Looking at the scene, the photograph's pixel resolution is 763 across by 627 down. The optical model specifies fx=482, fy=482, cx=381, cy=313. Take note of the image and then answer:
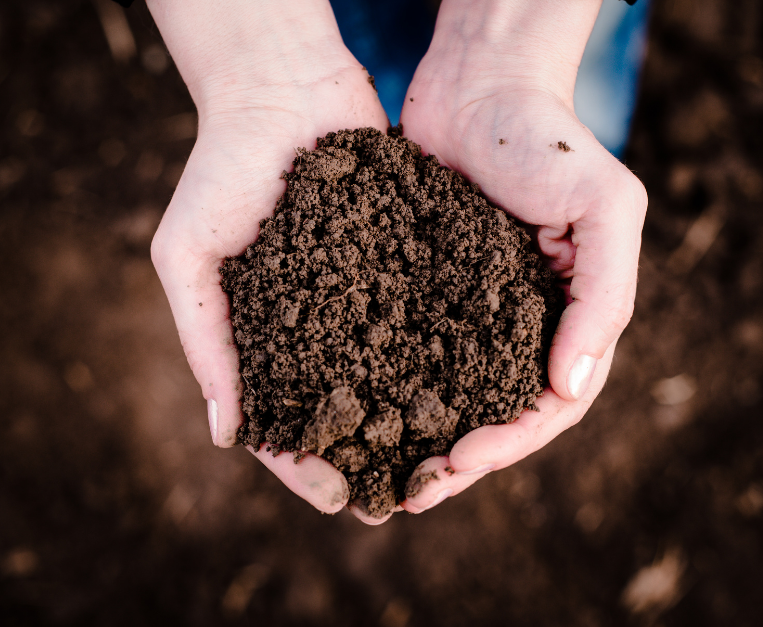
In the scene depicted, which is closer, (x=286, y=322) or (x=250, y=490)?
(x=286, y=322)

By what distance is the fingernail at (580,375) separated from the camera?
1379 millimetres

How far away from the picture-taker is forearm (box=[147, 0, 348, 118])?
5.65 feet

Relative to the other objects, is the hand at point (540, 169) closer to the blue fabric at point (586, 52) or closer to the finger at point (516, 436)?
the finger at point (516, 436)

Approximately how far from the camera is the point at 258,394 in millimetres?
1440

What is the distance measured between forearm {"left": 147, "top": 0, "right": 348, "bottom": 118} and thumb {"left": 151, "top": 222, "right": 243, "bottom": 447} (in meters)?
0.57

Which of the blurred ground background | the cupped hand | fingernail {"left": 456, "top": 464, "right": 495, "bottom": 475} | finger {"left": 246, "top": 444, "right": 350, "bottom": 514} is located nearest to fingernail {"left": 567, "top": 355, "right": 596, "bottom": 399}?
fingernail {"left": 456, "top": 464, "right": 495, "bottom": 475}

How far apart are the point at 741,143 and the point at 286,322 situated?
2932 mm

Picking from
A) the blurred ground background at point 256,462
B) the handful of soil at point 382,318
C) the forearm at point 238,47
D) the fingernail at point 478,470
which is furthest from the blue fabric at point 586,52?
the fingernail at point 478,470

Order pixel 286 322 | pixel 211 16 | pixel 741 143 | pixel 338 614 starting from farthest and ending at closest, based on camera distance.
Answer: pixel 741 143, pixel 338 614, pixel 211 16, pixel 286 322

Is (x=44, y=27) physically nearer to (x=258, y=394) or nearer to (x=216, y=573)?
(x=258, y=394)

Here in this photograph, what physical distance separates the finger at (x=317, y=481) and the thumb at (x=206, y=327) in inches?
9.5

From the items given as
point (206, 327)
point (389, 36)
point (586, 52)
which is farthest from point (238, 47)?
point (586, 52)

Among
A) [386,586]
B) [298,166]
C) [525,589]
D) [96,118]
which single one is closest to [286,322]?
[298,166]

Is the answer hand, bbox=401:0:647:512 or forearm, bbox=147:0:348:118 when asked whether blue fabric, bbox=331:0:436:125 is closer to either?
hand, bbox=401:0:647:512
